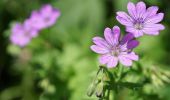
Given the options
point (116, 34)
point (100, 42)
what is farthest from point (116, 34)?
point (100, 42)

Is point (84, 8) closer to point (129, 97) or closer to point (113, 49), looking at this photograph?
point (129, 97)

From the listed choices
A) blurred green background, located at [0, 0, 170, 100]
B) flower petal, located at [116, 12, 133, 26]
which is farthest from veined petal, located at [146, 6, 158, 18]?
blurred green background, located at [0, 0, 170, 100]

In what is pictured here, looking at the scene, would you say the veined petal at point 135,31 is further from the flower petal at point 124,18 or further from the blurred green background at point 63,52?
the blurred green background at point 63,52

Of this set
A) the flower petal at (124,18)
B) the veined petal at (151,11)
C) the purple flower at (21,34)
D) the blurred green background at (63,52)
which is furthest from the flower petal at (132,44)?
the purple flower at (21,34)

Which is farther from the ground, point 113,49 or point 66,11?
point 66,11

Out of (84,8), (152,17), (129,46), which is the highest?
(84,8)

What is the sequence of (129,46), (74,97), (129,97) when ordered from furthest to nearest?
(74,97), (129,97), (129,46)

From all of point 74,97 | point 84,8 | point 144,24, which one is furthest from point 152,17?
point 84,8
